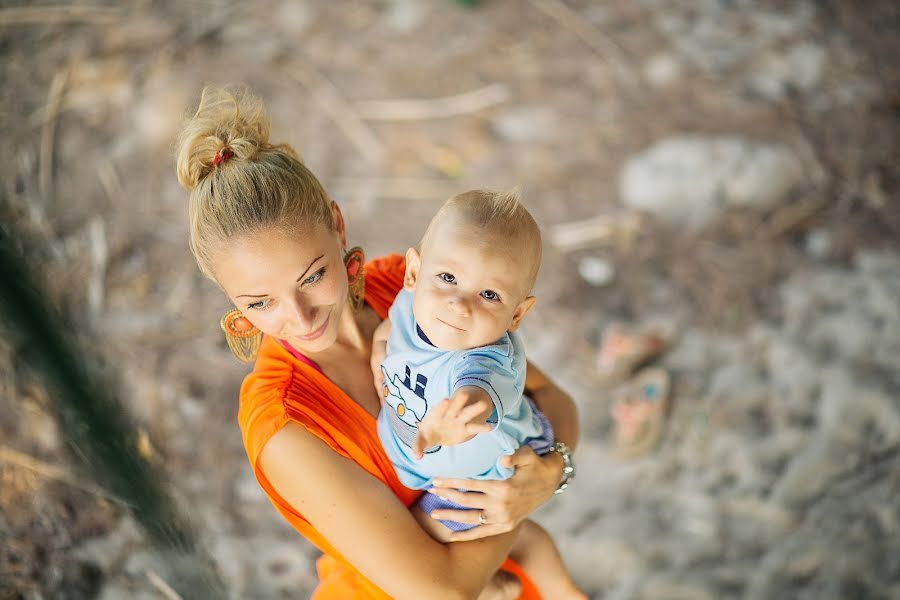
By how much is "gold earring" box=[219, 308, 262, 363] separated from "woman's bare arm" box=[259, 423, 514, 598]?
0.23 m

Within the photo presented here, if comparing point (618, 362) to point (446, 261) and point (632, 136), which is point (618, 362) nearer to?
point (632, 136)

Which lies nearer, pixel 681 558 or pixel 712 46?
pixel 681 558

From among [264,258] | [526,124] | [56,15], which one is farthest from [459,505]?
[56,15]

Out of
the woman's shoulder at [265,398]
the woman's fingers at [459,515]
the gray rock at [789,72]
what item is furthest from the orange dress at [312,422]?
the gray rock at [789,72]

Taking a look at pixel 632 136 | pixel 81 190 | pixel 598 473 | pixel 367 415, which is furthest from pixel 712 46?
pixel 367 415

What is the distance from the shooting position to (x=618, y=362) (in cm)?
303

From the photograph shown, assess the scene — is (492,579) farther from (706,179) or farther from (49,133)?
(49,133)

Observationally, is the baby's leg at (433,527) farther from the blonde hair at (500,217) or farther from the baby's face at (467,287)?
the blonde hair at (500,217)

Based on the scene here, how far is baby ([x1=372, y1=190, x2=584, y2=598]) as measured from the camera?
1313 mm

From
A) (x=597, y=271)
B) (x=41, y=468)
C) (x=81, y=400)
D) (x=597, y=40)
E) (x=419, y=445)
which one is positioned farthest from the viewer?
(x=597, y=40)

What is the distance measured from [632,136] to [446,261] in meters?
2.72

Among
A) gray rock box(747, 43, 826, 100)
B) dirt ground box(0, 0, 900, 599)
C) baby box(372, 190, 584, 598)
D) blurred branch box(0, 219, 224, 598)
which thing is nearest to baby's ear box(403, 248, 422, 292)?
baby box(372, 190, 584, 598)

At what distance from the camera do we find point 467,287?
4.36 feet

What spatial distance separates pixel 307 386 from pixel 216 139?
46 cm
